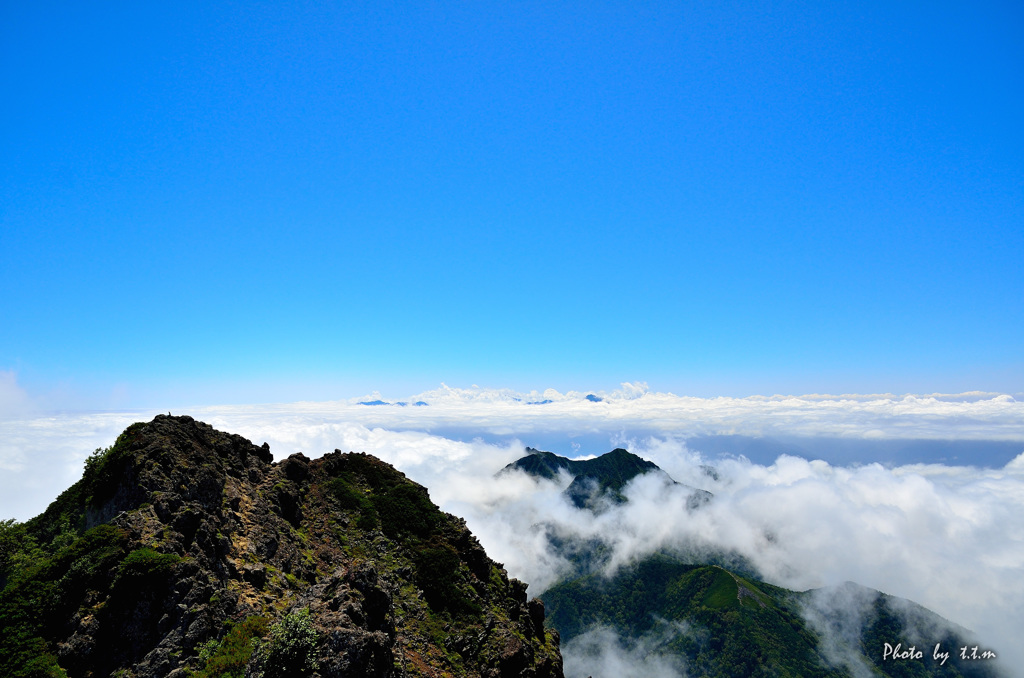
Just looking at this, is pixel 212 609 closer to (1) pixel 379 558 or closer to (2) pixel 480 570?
(1) pixel 379 558

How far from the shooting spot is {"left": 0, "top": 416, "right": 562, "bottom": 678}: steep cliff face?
2619 centimetres

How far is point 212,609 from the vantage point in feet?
92.1

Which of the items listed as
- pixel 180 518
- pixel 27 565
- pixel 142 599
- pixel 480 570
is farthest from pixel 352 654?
pixel 480 570

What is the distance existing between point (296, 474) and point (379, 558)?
727 inches

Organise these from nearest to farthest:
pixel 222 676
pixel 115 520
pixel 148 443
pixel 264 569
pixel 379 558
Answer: pixel 222 676, pixel 115 520, pixel 264 569, pixel 148 443, pixel 379 558

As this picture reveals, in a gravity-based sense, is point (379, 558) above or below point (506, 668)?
above

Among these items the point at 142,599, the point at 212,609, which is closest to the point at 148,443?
the point at 142,599

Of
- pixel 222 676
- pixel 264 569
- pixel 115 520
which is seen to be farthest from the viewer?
pixel 264 569

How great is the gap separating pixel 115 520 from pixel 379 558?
105 ft

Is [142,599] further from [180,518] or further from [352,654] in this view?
[352,654]

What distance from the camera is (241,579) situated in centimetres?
3562

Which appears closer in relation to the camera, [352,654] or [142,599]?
[352,654]

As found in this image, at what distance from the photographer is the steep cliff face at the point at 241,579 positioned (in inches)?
1031

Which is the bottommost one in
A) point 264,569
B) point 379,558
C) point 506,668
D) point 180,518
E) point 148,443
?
point 506,668
